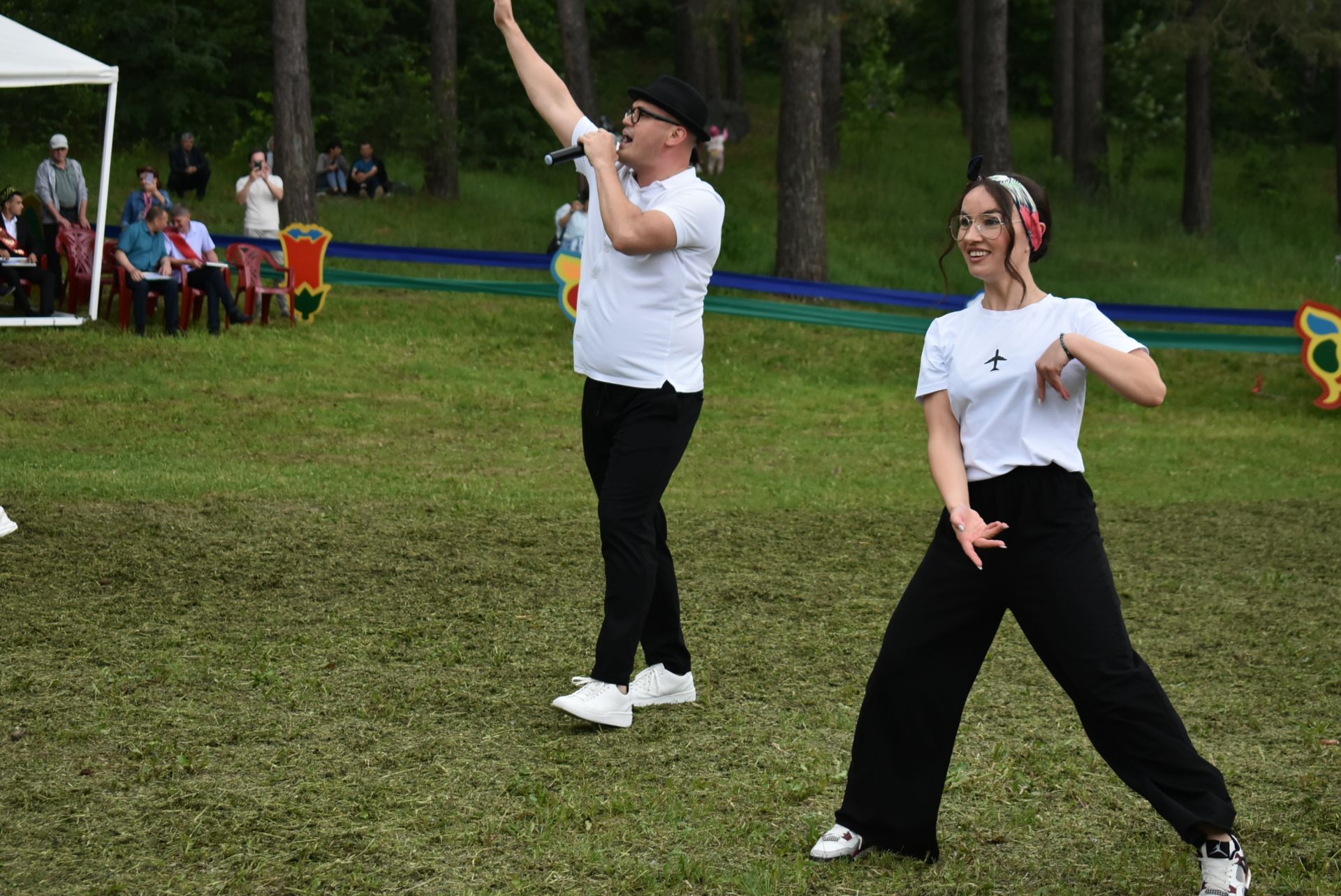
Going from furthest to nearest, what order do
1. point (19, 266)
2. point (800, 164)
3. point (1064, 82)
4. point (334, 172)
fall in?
point (1064, 82)
point (334, 172)
point (800, 164)
point (19, 266)

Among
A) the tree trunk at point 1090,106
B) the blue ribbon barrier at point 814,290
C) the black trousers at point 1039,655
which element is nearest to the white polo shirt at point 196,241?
the blue ribbon barrier at point 814,290

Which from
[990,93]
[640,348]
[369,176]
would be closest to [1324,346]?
[990,93]

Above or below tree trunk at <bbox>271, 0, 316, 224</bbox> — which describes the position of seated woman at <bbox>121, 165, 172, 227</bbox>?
below

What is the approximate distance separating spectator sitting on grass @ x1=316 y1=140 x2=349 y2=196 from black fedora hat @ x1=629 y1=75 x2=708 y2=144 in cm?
2210

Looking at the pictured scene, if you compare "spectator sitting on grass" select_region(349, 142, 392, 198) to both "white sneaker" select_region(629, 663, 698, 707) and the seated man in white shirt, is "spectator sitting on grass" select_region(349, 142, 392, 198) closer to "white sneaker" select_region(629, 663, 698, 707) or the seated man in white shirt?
the seated man in white shirt

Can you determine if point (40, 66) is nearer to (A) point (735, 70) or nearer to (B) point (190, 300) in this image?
(B) point (190, 300)

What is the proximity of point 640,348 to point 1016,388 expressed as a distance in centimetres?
173

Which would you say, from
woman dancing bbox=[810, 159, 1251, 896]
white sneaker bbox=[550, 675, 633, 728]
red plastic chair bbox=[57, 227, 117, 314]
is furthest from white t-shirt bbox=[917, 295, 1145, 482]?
red plastic chair bbox=[57, 227, 117, 314]

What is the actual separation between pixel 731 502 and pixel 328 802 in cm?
574

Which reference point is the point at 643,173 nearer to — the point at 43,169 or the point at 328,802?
the point at 328,802

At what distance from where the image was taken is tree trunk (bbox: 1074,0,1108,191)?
30.8 meters

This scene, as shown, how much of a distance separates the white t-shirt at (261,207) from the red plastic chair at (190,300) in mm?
2435

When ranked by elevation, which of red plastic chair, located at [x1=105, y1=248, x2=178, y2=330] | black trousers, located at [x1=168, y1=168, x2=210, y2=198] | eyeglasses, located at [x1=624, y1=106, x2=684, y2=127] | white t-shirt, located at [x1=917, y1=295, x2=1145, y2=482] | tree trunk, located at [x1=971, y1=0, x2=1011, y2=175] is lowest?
white t-shirt, located at [x1=917, y1=295, x2=1145, y2=482]

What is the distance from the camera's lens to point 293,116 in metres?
20.9
